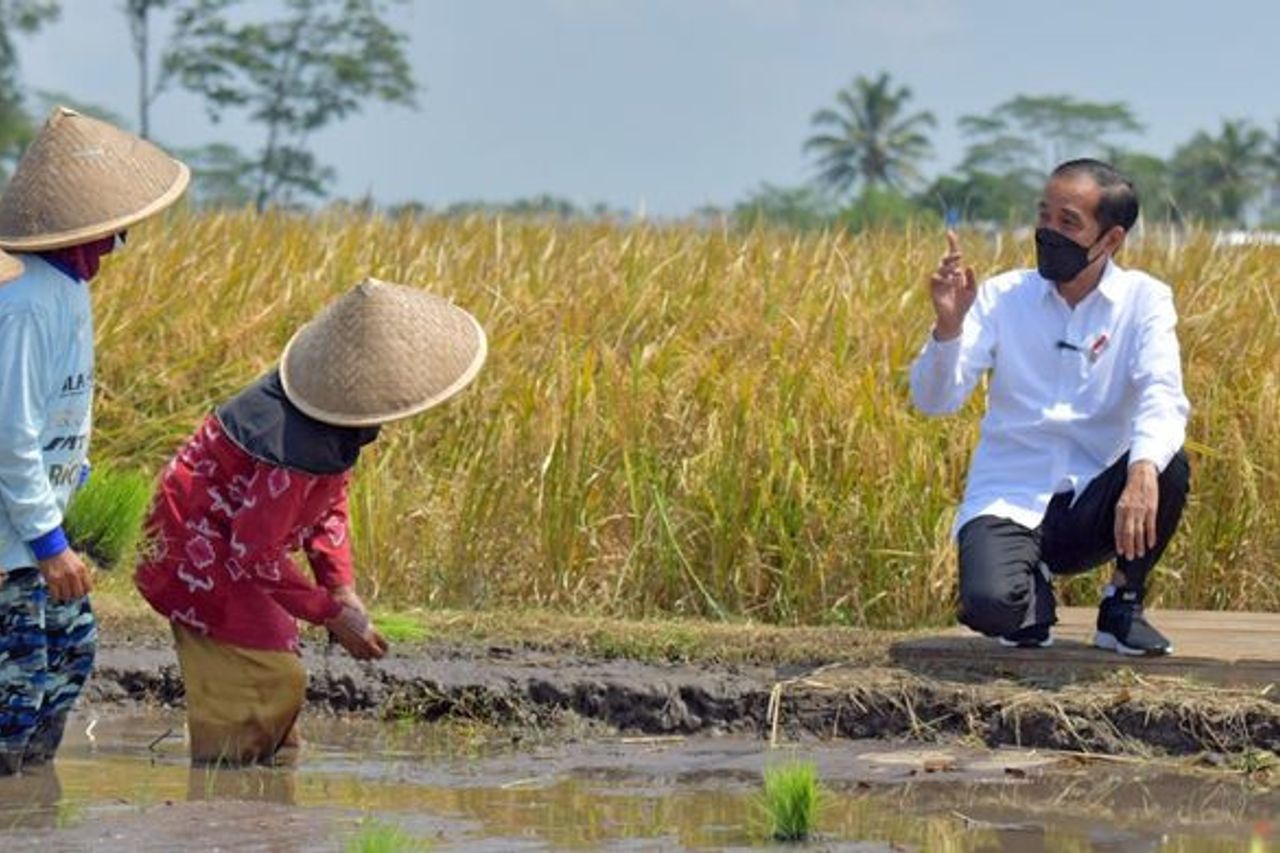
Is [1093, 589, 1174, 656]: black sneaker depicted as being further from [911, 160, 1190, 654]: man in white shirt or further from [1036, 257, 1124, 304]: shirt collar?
[1036, 257, 1124, 304]: shirt collar

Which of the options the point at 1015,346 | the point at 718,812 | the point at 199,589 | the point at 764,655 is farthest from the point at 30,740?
the point at 1015,346

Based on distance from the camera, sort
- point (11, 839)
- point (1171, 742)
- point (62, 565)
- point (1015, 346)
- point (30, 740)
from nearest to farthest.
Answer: point (11, 839), point (62, 565), point (30, 740), point (1171, 742), point (1015, 346)

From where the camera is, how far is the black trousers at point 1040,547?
7062mm

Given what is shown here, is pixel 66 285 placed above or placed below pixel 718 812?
above

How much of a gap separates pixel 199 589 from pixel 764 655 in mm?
2088

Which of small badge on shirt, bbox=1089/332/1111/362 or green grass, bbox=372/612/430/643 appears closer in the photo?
small badge on shirt, bbox=1089/332/1111/362

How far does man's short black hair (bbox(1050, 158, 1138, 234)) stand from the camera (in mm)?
7098

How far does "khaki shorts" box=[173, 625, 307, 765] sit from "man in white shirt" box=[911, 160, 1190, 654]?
6.31ft

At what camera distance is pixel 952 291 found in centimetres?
684

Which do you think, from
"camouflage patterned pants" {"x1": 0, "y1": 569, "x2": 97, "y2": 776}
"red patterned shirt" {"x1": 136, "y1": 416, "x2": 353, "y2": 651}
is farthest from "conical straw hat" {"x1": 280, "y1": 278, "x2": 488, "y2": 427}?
"camouflage patterned pants" {"x1": 0, "y1": 569, "x2": 97, "y2": 776}

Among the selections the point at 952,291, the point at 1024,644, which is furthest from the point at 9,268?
the point at 1024,644

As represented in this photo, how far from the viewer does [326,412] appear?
19.4 ft

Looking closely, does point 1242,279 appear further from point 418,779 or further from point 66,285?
point 66,285

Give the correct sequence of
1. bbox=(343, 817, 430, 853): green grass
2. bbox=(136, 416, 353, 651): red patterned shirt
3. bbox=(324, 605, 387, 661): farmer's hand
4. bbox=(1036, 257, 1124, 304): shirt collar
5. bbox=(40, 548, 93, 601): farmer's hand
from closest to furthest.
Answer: bbox=(343, 817, 430, 853): green grass < bbox=(40, 548, 93, 601): farmer's hand < bbox=(136, 416, 353, 651): red patterned shirt < bbox=(324, 605, 387, 661): farmer's hand < bbox=(1036, 257, 1124, 304): shirt collar
